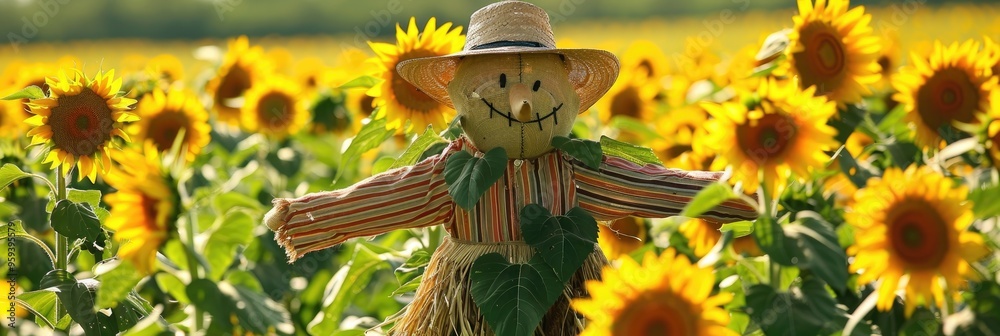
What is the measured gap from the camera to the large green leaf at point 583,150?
1.81 m

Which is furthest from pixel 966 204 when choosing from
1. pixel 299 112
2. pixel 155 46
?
pixel 155 46

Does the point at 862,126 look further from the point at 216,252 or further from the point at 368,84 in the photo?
the point at 216,252

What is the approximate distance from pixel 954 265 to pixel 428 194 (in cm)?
82

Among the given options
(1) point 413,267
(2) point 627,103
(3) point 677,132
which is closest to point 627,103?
(2) point 627,103

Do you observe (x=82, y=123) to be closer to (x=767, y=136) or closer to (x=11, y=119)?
(x=767, y=136)

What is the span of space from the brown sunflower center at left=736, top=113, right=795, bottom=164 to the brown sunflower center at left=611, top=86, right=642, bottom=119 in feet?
6.96

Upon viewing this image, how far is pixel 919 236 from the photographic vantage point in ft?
4.87

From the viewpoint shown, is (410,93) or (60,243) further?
(410,93)

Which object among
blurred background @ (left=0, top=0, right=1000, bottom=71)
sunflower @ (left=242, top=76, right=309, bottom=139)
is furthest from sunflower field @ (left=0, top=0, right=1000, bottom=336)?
blurred background @ (left=0, top=0, right=1000, bottom=71)

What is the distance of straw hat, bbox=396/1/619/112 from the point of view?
189cm

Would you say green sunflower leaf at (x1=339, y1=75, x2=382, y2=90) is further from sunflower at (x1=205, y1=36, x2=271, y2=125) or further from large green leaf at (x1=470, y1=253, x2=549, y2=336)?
sunflower at (x1=205, y1=36, x2=271, y2=125)

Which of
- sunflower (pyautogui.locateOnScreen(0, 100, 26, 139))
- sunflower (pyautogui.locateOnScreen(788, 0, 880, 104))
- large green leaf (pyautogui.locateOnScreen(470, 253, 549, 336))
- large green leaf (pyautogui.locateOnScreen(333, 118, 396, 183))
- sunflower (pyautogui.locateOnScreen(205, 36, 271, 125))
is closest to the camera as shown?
large green leaf (pyautogui.locateOnScreen(470, 253, 549, 336))

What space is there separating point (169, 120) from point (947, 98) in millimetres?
1892

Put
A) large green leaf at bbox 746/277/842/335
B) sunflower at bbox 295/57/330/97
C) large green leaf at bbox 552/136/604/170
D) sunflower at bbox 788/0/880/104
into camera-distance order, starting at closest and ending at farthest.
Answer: large green leaf at bbox 746/277/842/335, large green leaf at bbox 552/136/604/170, sunflower at bbox 788/0/880/104, sunflower at bbox 295/57/330/97
